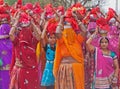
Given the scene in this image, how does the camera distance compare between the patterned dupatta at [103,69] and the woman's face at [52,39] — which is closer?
the patterned dupatta at [103,69]

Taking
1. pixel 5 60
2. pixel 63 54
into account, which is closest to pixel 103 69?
pixel 63 54

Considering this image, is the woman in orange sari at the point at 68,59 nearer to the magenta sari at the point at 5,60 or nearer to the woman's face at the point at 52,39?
the woman's face at the point at 52,39

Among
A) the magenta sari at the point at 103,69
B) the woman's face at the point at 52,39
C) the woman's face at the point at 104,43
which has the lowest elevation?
the magenta sari at the point at 103,69

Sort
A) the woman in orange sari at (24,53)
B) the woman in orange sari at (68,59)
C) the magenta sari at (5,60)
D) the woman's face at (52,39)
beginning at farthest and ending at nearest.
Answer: the magenta sari at (5,60) → the woman's face at (52,39) → the woman in orange sari at (24,53) → the woman in orange sari at (68,59)

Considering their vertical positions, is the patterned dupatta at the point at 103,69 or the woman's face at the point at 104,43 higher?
the woman's face at the point at 104,43

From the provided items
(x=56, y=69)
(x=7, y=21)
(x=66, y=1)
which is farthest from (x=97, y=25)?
(x=66, y=1)

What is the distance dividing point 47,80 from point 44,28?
3.21 feet

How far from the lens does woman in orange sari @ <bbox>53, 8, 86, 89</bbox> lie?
8.59 meters

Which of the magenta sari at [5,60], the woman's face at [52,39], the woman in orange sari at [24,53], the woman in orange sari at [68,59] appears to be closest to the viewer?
the woman in orange sari at [68,59]

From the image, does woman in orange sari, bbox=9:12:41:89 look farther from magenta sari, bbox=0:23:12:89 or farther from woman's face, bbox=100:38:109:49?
woman's face, bbox=100:38:109:49

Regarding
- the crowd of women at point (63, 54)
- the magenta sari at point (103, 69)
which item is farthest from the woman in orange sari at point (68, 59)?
the magenta sari at point (103, 69)

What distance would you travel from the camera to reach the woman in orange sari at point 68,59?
28.2ft

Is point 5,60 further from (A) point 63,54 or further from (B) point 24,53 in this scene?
(A) point 63,54

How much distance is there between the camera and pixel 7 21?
959 centimetres
